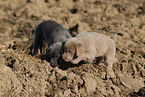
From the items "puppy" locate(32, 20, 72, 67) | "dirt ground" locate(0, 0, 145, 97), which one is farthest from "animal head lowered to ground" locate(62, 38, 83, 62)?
"puppy" locate(32, 20, 72, 67)

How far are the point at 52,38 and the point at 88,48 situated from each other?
1.47 meters

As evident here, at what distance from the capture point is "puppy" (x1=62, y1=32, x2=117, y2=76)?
4164mm

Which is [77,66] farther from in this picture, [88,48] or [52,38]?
[52,38]

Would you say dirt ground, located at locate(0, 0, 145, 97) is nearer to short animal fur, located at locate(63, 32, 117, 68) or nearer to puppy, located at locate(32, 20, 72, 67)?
short animal fur, located at locate(63, 32, 117, 68)

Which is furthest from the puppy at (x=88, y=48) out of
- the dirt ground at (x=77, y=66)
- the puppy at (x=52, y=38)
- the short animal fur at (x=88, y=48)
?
the puppy at (x=52, y=38)

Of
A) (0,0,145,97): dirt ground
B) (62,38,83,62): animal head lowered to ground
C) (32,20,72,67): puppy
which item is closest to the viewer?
(0,0,145,97): dirt ground

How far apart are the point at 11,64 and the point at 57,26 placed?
2623mm

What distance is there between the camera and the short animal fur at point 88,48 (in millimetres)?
4164

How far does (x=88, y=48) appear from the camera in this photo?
14.1 ft

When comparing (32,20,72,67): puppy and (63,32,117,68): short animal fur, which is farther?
(32,20,72,67): puppy

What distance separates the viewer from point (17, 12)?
970cm

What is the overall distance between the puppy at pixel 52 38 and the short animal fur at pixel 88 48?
0.55 metres

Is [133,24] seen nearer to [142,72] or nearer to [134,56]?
[134,56]

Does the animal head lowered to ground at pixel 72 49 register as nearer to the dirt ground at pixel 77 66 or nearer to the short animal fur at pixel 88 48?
the short animal fur at pixel 88 48
